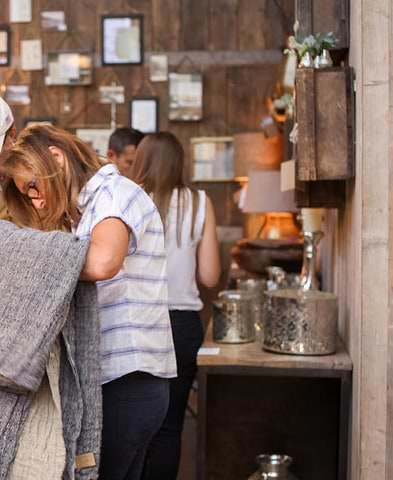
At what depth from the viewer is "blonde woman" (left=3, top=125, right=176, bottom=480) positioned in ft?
5.55

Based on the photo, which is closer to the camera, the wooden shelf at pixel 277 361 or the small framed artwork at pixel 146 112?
the wooden shelf at pixel 277 361

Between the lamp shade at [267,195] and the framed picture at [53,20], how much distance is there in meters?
2.86

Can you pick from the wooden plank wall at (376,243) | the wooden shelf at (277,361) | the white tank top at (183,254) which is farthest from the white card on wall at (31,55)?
the wooden plank wall at (376,243)

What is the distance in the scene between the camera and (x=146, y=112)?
21.0 feet

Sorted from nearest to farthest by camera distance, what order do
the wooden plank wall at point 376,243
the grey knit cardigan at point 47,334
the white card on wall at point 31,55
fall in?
1. the grey knit cardigan at point 47,334
2. the wooden plank wall at point 376,243
3. the white card on wall at point 31,55

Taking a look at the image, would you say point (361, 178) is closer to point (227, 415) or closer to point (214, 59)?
point (227, 415)

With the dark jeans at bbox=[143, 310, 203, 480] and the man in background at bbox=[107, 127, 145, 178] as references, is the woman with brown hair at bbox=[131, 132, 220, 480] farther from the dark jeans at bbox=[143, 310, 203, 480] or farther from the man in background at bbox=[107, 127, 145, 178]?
the man in background at bbox=[107, 127, 145, 178]

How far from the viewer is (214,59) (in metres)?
6.34

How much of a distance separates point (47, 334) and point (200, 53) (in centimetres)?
518

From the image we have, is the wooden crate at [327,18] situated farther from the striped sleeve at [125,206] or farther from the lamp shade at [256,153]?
the lamp shade at [256,153]

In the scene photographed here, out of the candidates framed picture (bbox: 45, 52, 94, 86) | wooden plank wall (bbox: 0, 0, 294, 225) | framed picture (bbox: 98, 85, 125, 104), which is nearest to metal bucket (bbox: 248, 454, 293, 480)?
wooden plank wall (bbox: 0, 0, 294, 225)

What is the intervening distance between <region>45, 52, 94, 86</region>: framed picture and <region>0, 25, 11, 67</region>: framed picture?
0.35 meters

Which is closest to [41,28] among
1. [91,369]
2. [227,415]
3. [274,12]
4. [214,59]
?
[214,59]

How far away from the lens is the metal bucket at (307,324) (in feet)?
8.13
